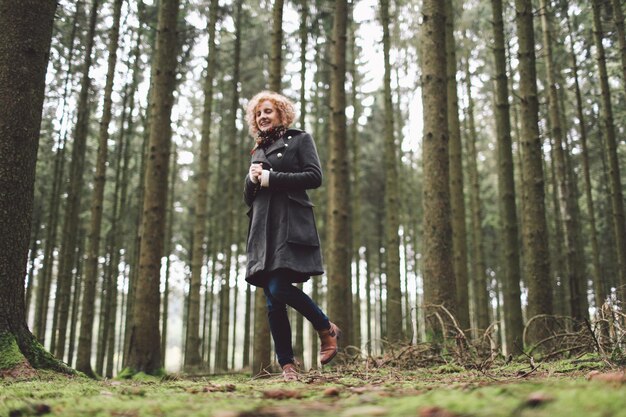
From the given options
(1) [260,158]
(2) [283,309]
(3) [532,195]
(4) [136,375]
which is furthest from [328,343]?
(3) [532,195]

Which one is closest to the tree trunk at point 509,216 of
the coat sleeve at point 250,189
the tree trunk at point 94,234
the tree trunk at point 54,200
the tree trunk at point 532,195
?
the tree trunk at point 532,195

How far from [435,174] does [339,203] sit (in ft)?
8.55

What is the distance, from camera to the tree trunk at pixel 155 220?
21.3 feet

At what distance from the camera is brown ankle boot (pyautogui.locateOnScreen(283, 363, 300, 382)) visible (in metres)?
3.36

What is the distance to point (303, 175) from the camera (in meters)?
3.92

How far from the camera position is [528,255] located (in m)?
6.93

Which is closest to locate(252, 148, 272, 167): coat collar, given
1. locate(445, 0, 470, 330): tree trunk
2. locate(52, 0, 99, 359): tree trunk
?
locate(445, 0, 470, 330): tree trunk

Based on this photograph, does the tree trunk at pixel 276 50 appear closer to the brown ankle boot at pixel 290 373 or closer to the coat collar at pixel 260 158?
the coat collar at pixel 260 158

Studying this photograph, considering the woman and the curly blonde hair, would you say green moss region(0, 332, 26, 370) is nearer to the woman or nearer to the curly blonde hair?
the woman

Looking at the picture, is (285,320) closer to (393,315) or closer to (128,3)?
(393,315)

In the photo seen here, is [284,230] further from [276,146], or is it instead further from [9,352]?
[9,352]

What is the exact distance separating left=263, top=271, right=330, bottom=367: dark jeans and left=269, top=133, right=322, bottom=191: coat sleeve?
2.17ft

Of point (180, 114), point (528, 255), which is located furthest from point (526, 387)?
point (180, 114)

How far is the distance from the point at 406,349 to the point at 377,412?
3.74 meters
